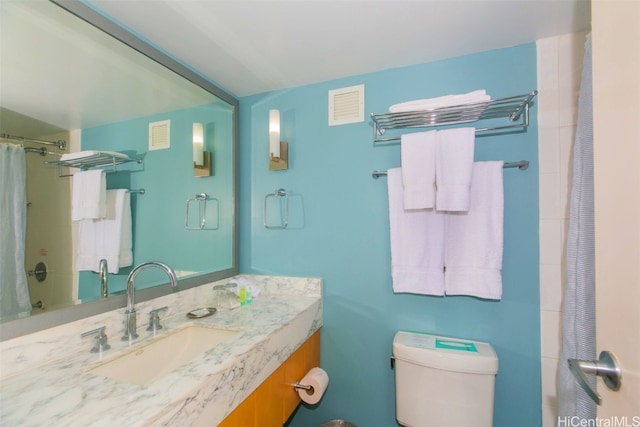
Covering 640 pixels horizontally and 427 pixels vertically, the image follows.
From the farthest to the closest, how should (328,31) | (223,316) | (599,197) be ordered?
A: (223,316), (328,31), (599,197)

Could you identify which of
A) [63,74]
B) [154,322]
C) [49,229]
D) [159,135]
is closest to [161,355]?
[154,322]

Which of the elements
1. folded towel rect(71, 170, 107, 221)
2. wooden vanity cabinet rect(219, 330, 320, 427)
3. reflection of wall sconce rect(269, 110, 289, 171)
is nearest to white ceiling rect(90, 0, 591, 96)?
reflection of wall sconce rect(269, 110, 289, 171)

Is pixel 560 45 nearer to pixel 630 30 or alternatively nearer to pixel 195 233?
pixel 630 30

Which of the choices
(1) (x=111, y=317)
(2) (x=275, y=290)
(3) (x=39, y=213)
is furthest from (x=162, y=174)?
(2) (x=275, y=290)

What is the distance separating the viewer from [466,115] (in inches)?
49.2

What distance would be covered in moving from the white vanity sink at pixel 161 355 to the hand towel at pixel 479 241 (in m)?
1.03

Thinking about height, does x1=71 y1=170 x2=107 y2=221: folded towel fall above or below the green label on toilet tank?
above

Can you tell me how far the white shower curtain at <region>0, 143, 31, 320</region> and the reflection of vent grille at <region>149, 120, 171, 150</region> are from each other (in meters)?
0.52

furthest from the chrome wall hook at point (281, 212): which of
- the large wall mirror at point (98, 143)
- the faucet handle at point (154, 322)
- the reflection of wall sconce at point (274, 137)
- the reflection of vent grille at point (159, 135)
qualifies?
the faucet handle at point (154, 322)

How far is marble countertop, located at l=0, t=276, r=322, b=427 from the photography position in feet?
2.09

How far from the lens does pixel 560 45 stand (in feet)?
3.96

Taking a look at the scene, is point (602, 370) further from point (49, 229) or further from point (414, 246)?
point (49, 229)

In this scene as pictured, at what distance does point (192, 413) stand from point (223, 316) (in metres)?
0.63

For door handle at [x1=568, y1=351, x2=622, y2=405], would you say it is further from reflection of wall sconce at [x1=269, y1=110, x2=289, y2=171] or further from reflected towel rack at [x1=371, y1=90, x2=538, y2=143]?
reflection of wall sconce at [x1=269, y1=110, x2=289, y2=171]
